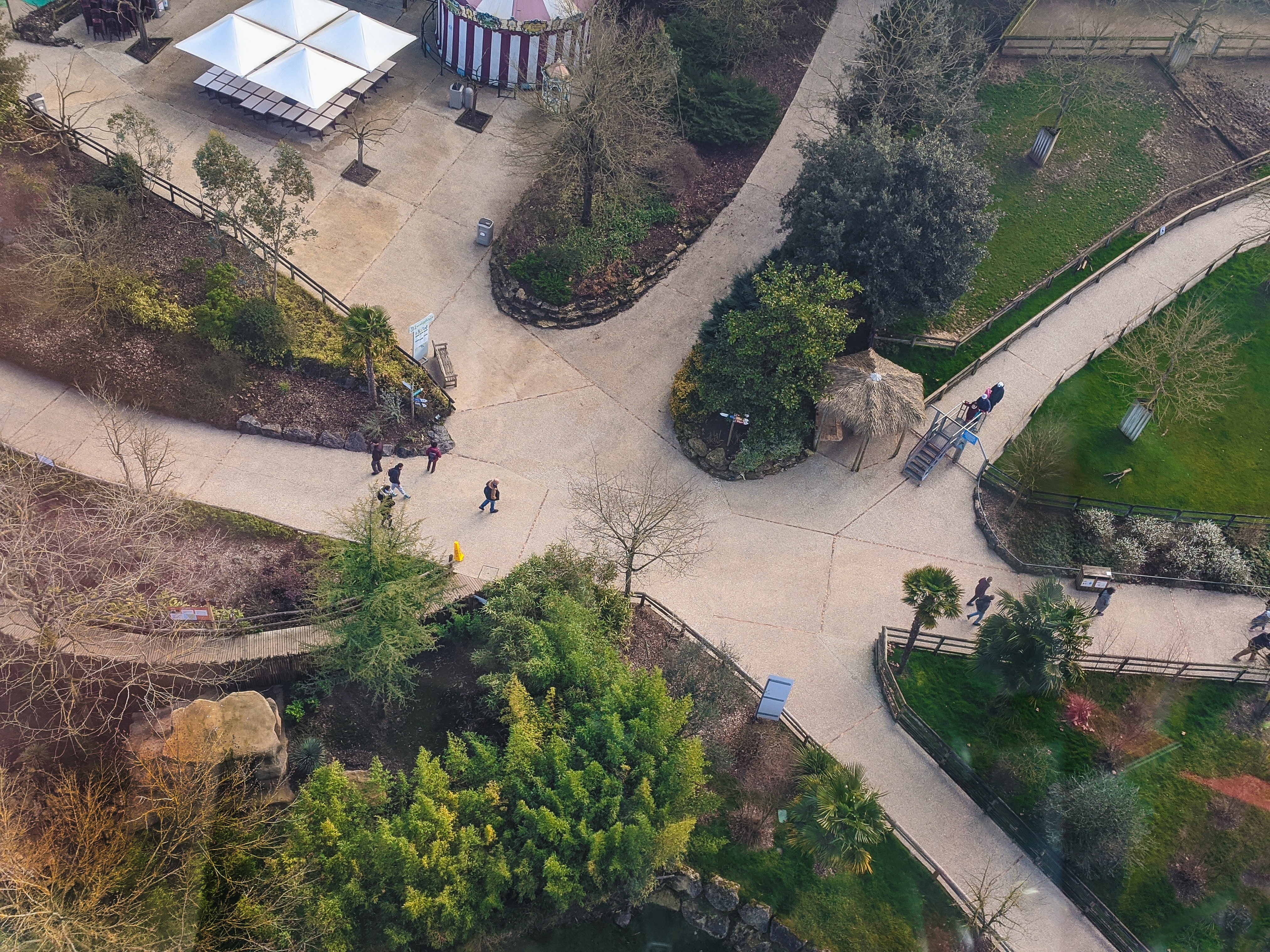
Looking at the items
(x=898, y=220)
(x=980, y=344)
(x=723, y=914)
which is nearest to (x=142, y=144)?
(x=898, y=220)

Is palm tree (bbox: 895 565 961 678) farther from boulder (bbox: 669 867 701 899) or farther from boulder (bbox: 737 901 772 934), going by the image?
boulder (bbox: 669 867 701 899)

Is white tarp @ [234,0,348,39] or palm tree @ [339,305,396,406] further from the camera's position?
white tarp @ [234,0,348,39]

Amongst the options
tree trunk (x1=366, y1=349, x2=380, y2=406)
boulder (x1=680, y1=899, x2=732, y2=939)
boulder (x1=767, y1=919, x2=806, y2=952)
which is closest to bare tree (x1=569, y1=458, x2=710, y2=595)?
tree trunk (x1=366, y1=349, x2=380, y2=406)

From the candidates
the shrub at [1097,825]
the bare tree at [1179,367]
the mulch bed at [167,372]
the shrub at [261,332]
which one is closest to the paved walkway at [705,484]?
the mulch bed at [167,372]

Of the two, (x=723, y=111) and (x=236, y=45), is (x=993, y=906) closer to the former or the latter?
(x=723, y=111)

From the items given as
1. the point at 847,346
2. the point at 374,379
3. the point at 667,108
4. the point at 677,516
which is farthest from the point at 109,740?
the point at 667,108

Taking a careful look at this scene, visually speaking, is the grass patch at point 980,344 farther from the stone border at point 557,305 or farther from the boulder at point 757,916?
the boulder at point 757,916
